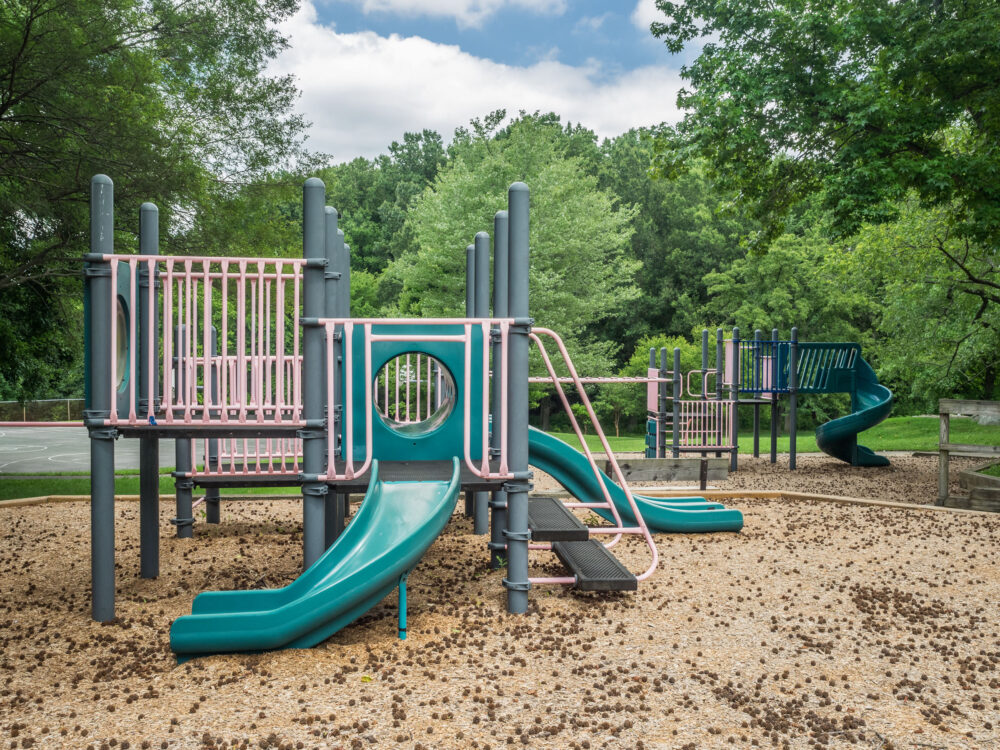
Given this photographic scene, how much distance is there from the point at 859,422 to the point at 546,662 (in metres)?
13.3

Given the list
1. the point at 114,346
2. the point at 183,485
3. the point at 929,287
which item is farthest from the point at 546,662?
the point at 929,287

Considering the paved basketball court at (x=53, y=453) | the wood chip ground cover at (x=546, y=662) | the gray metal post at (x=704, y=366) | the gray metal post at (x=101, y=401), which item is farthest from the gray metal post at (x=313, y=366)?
the paved basketball court at (x=53, y=453)

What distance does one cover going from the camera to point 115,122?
9.59m

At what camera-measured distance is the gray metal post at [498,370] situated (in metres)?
5.66

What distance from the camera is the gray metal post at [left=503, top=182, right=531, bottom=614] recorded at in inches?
209

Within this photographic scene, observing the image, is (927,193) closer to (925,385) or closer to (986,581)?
(986,581)

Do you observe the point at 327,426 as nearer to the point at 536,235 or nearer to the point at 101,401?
the point at 101,401

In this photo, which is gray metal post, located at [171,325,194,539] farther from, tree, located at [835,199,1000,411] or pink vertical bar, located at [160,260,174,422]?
tree, located at [835,199,1000,411]

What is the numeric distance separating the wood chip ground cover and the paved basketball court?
1026 cm

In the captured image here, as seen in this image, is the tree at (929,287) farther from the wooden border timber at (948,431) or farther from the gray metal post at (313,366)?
the gray metal post at (313,366)

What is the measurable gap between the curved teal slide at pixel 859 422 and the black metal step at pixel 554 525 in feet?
35.8

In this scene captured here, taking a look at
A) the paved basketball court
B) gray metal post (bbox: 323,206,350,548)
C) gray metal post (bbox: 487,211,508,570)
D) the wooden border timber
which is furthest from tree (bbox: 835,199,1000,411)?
the paved basketball court

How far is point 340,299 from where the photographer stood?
6930mm

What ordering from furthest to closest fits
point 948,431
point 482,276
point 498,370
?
point 948,431
point 482,276
point 498,370
